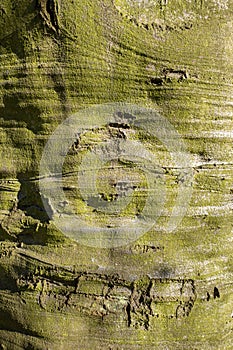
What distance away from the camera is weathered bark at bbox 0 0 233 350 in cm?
105

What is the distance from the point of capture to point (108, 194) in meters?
1.12

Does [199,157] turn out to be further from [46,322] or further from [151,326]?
[46,322]

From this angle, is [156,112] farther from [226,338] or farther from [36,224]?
[226,338]

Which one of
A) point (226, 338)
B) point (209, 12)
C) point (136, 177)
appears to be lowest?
point (226, 338)

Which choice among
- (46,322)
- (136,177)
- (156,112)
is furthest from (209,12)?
(46,322)

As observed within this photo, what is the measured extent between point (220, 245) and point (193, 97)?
0.41m

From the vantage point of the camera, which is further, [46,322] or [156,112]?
[46,322]

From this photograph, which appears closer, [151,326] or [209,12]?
[209,12]

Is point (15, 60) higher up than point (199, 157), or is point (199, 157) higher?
point (15, 60)

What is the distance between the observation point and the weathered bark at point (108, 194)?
105cm

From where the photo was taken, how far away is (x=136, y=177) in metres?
1.11

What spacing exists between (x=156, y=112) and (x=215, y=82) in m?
0.17

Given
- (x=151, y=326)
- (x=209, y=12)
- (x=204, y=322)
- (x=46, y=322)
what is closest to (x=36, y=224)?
(x=46, y=322)

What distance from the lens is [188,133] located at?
1.09m
